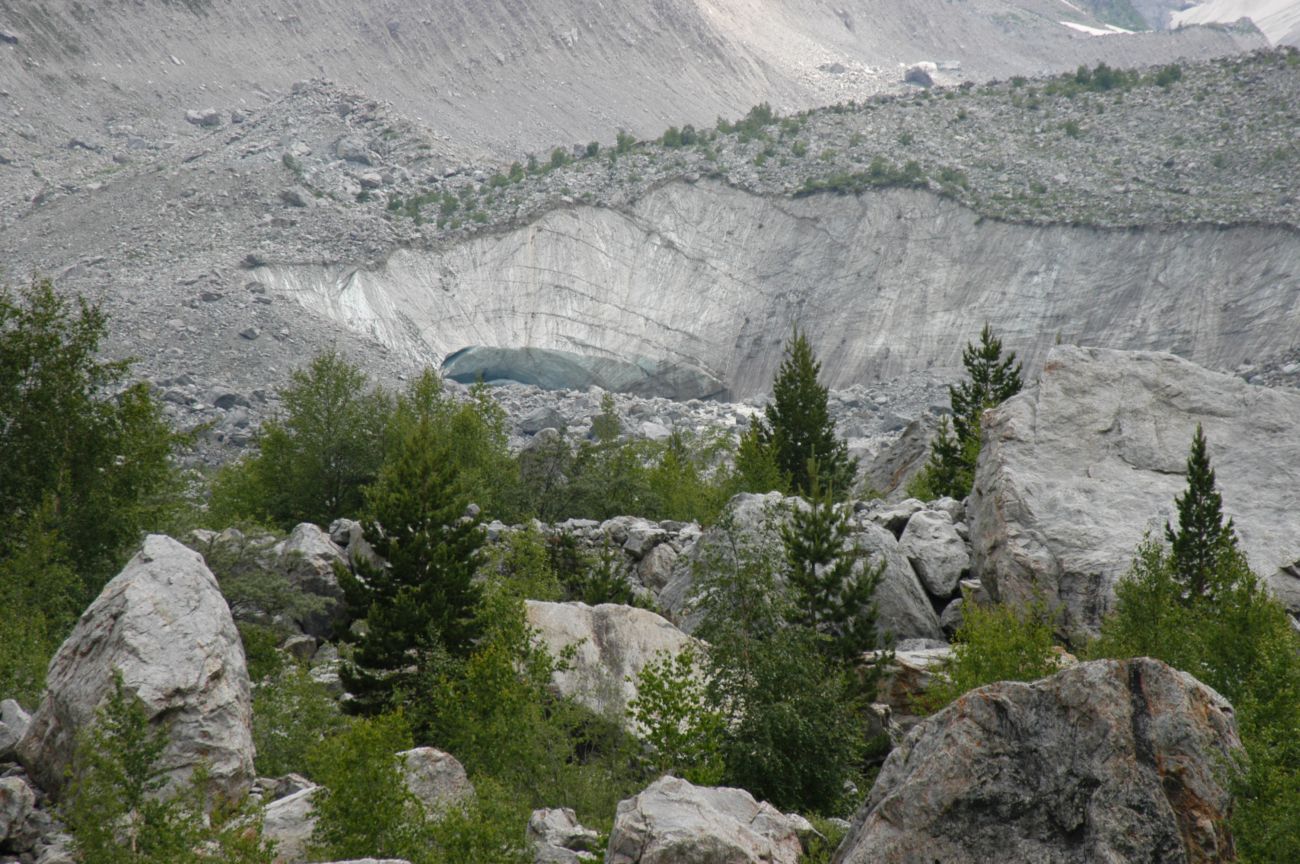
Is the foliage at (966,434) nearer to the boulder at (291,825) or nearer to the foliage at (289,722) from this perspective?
the foliage at (289,722)

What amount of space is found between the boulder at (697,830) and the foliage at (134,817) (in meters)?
3.62

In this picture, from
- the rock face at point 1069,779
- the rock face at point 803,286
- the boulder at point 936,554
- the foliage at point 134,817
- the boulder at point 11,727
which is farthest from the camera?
the rock face at point 803,286

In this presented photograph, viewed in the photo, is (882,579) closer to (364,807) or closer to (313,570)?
(313,570)

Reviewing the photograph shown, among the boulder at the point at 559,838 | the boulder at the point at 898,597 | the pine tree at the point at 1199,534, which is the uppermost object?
the pine tree at the point at 1199,534

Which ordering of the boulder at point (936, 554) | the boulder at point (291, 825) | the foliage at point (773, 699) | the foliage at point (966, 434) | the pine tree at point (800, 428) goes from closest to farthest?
the boulder at point (291, 825), the foliage at point (773, 699), the boulder at point (936, 554), the foliage at point (966, 434), the pine tree at point (800, 428)

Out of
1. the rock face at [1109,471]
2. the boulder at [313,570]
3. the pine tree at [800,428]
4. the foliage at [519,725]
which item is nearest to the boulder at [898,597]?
the rock face at [1109,471]

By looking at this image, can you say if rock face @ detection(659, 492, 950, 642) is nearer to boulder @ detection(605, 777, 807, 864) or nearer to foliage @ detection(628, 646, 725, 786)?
foliage @ detection(628, 646, 725, 786)

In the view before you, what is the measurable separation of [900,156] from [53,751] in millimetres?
89935

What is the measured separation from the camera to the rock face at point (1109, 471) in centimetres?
2880

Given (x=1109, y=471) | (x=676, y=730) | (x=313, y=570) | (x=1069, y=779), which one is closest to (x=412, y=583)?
(x=313, y=570)

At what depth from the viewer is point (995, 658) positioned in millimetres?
22094

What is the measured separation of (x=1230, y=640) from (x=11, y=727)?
61.4 ft

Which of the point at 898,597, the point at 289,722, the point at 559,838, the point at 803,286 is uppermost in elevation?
the point at 803,286

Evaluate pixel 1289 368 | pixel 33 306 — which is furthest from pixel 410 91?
pixel 33 306
